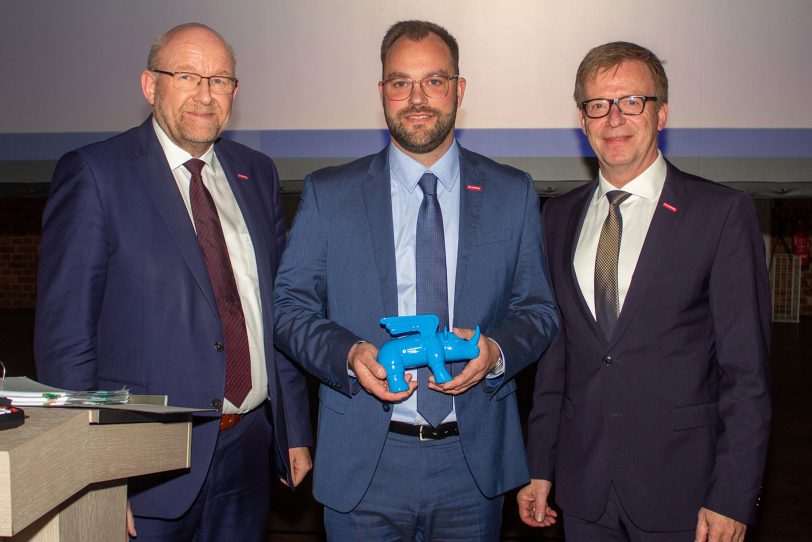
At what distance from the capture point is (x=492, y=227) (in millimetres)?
1979

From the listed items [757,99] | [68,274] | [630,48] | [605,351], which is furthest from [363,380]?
[757,99]

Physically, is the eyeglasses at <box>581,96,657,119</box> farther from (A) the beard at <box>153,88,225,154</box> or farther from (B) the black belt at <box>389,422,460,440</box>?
(A) the beard at <box>153,88,225,154</box>

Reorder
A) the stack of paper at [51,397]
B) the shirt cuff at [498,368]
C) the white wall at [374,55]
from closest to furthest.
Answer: the stack of paper at [51,397], the shirt cuff at [498,368], the white wall at [374,55]

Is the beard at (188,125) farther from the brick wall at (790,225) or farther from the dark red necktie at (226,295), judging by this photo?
the brick wall at (790,225)

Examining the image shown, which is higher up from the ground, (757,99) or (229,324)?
(757,99)

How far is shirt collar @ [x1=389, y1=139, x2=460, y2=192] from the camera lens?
6.53 feet

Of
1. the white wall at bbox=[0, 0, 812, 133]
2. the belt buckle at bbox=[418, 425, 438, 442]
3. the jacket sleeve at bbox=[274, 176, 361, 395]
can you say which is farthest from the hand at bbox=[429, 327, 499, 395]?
the white wall at bbox=[0, 0, 812, 133]

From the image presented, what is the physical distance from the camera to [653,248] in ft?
6.37

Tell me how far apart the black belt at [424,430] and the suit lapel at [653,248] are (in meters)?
0.45

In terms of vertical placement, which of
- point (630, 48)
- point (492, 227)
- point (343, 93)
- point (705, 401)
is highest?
point (343, 93)

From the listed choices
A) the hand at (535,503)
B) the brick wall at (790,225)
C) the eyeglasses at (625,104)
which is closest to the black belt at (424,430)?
the hand at (535,503)

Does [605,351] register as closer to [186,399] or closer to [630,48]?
[630,48]

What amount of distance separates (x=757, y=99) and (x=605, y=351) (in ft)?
6.74

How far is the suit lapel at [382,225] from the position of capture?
1.91m
